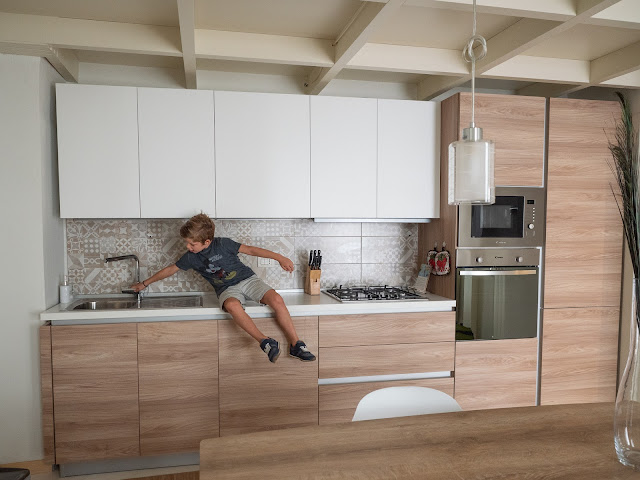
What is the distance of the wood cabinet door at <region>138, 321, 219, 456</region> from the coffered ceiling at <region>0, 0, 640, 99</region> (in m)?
1.54

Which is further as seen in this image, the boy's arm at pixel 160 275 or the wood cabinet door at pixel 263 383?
the boy's arm at pixel 160 275

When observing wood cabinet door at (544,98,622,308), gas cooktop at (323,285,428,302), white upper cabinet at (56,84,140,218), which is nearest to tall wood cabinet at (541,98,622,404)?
wood cabinet door at (544,98,622,308)

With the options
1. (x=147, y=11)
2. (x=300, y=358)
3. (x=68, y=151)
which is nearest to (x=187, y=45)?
(x=147, y=11)

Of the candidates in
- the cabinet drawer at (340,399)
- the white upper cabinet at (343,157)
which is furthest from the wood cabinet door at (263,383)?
the white upper cabinet at (343,157)

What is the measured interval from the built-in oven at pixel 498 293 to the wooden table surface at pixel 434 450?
151 centimetres

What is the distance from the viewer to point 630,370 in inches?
47.2

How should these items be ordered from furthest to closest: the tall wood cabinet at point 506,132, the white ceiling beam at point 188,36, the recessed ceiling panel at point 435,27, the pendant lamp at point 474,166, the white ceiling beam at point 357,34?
the tall wood cabinet at point 506,132 < the recessed ceiling panel at point 435,27 < the white ceiling beam at point 357,34 < the white ceiling beam at point 188,36 < the pendant lamp at point 474,166

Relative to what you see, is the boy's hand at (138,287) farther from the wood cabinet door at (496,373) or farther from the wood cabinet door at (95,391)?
the wood cabinet door at (496,373)

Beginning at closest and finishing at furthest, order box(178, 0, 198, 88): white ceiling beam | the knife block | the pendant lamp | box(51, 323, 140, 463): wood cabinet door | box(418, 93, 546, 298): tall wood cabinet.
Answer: the pendant lamp < box(178, 0, 198, 88): white ceiling beam < box(51, 323, 140, 463): wood cabinet door < box(418, 93, 546, 298): tall wood cabinet < the knife block

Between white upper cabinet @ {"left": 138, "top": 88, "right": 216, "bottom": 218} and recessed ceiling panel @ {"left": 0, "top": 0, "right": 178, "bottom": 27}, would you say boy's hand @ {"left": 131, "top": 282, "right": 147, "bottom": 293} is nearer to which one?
white upper cabinet @ {"left": 138, "top": 88, "right": 216, "bottom": 218}

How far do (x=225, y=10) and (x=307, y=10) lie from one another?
0.41m

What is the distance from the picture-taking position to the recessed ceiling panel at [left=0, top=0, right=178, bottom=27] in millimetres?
2234

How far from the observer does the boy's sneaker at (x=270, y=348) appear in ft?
8.43

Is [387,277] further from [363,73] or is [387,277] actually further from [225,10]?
[225,10]
